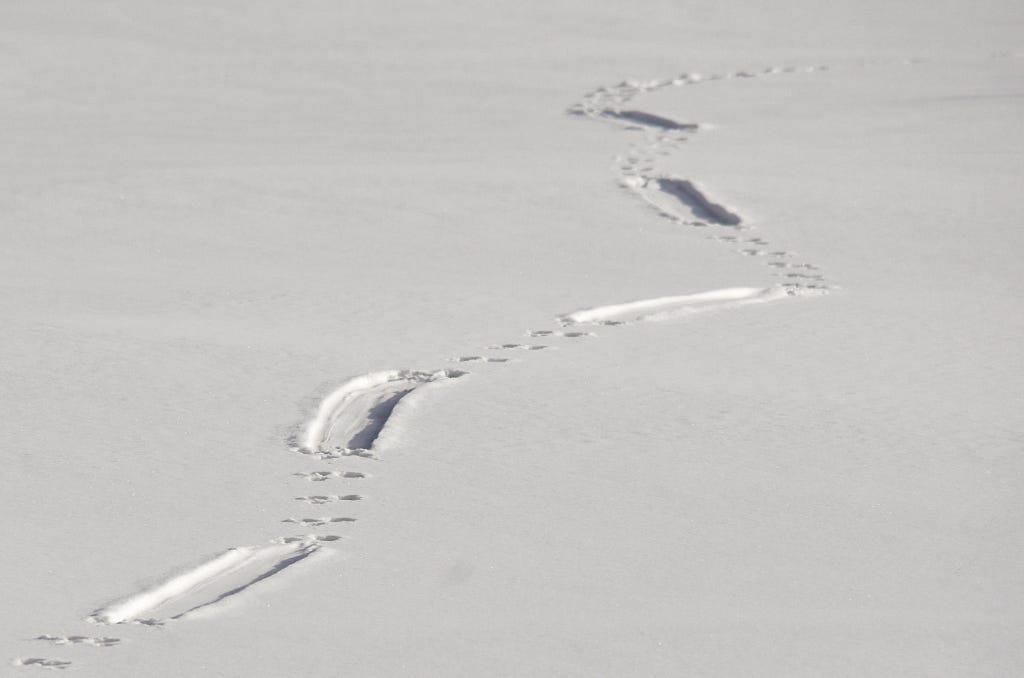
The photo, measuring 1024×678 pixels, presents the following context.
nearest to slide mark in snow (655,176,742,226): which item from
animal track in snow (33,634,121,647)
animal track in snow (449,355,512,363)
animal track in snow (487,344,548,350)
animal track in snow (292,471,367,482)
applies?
animal track in snow (487,344,548,350)

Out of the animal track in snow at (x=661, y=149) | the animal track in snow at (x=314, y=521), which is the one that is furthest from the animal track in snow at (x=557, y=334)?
the animal track in snow at (x=314, y=521)

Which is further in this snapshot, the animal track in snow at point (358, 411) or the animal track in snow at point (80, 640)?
the animal track in snow at point (358, 411)

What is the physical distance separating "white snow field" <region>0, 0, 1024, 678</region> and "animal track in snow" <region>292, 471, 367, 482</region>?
0.02 meters

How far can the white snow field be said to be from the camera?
283 cm

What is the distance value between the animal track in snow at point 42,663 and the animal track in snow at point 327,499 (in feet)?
2.72

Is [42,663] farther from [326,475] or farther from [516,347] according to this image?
[516,347]

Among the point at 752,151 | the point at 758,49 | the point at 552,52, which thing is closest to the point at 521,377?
the point at 752,151

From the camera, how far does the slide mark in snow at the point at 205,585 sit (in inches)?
110

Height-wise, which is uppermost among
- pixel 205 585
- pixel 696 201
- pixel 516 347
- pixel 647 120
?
pixel 647 120

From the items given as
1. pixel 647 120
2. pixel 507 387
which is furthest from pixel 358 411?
pixel 647 120

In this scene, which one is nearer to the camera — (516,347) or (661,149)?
(516,347)

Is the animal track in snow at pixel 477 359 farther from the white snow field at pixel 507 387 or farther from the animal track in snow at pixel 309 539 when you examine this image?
the animal track in snow at pixel 309 539

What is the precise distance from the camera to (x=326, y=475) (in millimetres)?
3498

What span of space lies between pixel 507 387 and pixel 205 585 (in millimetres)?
1348
